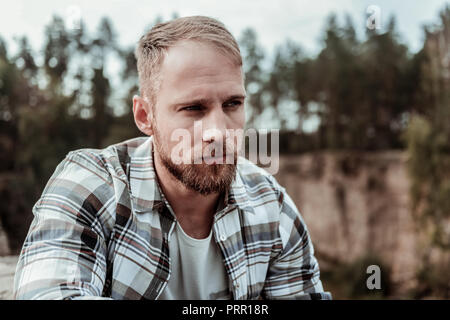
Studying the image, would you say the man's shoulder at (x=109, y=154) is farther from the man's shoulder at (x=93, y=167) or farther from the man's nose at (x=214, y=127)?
the man's nose at (x=214, y=127)

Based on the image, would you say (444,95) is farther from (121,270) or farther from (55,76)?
(121,270)

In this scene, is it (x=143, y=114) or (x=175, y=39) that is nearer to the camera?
(x=175, y=39)

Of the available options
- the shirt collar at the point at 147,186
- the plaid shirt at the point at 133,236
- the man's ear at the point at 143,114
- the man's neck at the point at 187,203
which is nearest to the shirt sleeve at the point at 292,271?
the plaid shirt at the point at 133,236

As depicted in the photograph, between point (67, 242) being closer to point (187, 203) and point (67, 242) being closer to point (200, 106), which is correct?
point (187, 203)

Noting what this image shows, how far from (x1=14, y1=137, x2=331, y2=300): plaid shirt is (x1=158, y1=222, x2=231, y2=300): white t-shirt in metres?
0.04

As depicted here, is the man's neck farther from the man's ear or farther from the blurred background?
the blurred background

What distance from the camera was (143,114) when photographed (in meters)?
1.40

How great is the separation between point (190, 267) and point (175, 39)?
2.44ft


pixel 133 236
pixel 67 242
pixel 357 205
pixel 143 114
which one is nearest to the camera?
pixel 67 242

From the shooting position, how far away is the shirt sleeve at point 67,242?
97 cm

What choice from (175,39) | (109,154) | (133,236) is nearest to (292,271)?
(133,236)

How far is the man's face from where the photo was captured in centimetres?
119

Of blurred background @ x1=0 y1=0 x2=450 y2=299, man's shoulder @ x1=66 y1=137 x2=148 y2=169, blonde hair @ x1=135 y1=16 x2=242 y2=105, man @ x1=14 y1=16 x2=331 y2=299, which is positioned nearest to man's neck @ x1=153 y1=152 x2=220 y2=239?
man @ x1=14 y1=16 x2=331 y2=299
